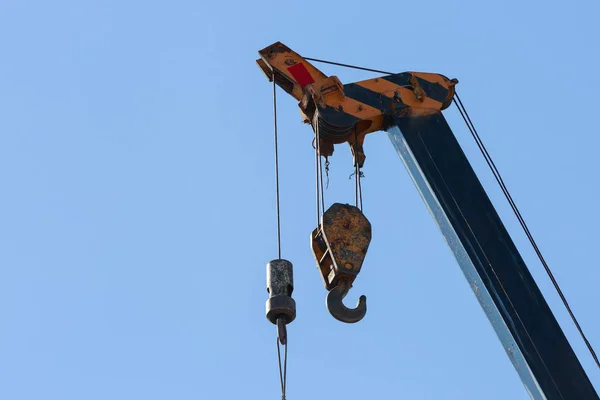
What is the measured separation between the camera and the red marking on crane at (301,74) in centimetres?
972

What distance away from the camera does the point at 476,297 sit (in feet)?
28.3

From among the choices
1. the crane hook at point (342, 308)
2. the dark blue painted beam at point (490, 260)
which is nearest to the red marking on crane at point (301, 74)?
the dark blue painted beam at point (490, 260)

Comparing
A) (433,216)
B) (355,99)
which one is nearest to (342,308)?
(433,216)

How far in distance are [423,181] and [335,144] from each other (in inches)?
34.6

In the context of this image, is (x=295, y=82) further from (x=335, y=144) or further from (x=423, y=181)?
(x=423, y=181)

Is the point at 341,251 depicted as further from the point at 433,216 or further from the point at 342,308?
the point at 433,216

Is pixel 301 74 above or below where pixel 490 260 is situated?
above

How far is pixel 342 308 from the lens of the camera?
859 centimetres

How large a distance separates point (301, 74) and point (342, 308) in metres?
1.99

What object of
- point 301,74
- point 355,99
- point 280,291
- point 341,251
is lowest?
point 280,291

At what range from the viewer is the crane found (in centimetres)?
827

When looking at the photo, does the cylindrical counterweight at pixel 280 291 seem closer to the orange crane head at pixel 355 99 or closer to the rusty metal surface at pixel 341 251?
the rusty metal surface at pixel 341 251

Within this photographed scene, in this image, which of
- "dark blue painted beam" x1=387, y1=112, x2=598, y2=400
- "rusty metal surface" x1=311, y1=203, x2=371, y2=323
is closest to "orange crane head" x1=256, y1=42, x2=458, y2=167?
"dark blue painted beam" x1=387, y1=112, x2=598, y2=400

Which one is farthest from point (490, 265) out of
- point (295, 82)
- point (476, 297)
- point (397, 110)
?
point (295, 82)
